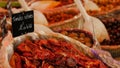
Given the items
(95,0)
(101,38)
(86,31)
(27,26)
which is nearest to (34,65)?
(27,26)

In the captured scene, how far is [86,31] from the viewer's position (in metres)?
3.25

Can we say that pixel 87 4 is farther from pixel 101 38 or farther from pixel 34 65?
pixel 34 65

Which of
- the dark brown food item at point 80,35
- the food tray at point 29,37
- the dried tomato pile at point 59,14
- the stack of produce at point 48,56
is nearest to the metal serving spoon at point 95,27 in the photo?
the dark brown food item at point 80,35

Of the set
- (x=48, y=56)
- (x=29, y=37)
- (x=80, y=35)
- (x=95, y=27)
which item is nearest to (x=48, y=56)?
(x=48, y=56)

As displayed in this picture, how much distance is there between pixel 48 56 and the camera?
87.3 inches

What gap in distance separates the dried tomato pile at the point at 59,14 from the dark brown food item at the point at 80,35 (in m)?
0.45

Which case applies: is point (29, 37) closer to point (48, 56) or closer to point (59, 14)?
point (48, 56)

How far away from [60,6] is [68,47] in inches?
70.9

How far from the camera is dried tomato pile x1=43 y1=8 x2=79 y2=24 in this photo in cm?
375

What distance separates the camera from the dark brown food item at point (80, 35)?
3150 millimetres

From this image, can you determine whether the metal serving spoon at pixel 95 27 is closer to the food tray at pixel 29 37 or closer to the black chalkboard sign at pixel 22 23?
the food tray at pixel 29 37

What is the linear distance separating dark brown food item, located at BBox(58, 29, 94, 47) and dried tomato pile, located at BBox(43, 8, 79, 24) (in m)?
0.45

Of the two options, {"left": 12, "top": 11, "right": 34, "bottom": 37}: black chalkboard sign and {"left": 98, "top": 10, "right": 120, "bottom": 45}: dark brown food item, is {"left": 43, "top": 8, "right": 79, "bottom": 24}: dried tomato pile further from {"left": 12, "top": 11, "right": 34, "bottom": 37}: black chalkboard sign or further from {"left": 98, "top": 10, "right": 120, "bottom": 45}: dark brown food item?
{"left": 12, "top": 11, "right": 34, "bottom": 37}: black chalkboard sign

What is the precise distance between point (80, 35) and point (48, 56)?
105cm
